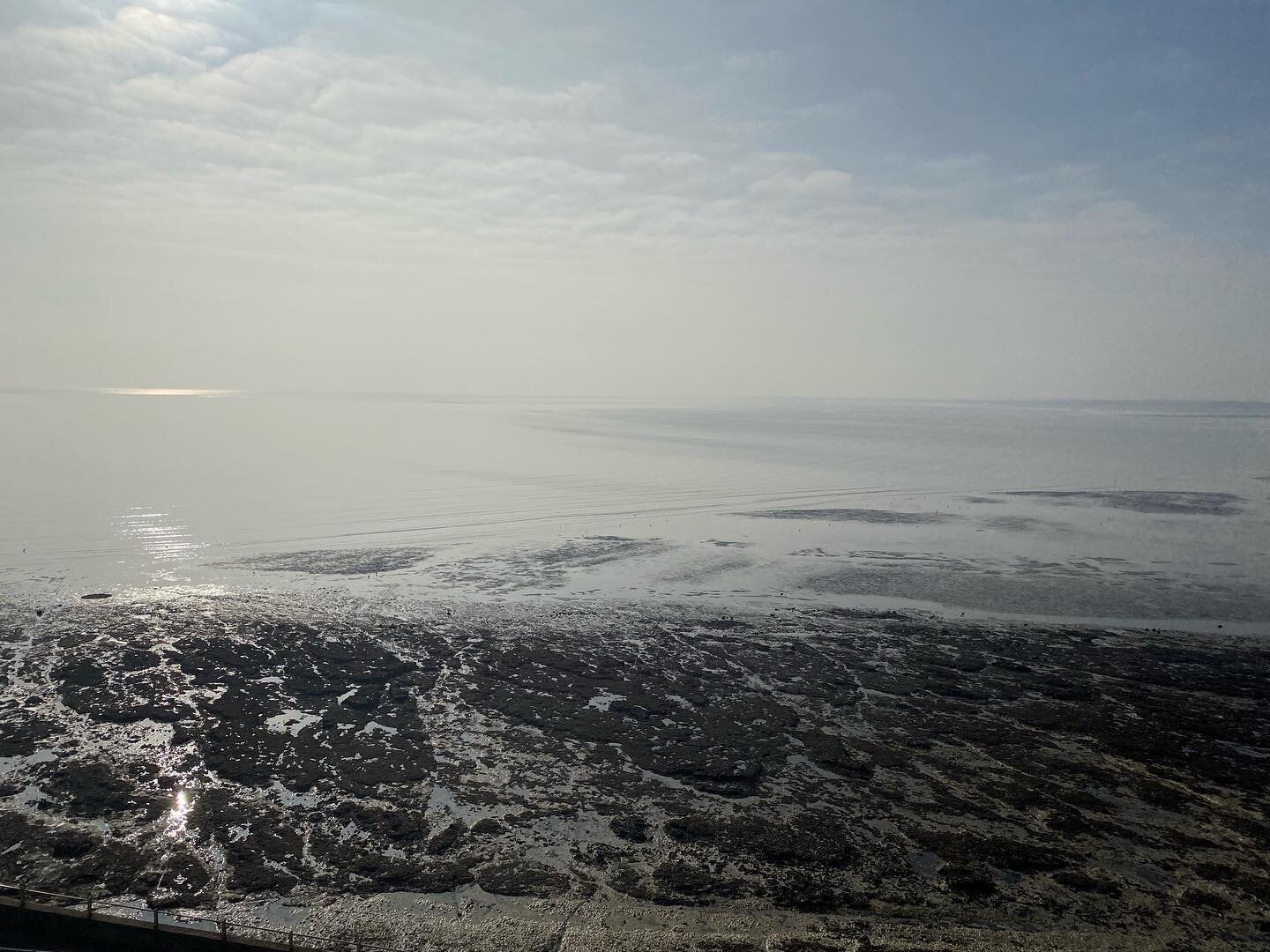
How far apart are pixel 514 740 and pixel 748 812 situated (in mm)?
4920

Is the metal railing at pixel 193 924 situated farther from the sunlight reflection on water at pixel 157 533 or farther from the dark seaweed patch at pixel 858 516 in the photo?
the dark seaweed patch at pixel 858 516

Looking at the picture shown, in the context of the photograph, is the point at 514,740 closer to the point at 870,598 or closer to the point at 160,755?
the point at 160,755

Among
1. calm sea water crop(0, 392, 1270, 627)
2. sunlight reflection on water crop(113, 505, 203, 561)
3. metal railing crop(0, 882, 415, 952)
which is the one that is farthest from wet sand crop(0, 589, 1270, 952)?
sunlight reflection on water crop(113, 505, 203, 561)

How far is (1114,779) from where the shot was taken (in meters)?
14.6

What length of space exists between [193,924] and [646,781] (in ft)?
23.3

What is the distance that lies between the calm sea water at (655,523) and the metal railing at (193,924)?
15208mm

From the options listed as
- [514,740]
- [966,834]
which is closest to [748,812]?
[966,834]

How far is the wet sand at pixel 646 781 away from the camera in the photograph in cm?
1129

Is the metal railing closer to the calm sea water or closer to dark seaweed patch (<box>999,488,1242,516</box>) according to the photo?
the calm sea water

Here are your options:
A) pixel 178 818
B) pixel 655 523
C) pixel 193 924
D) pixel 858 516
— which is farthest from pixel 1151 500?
pixel 193 924

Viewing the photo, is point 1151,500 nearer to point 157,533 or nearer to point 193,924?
point 193,924

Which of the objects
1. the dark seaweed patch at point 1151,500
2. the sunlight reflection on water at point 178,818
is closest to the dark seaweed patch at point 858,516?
the dark seaweed patch at point 1151,500

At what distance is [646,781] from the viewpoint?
14656mm

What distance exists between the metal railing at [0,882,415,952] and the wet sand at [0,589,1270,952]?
0.25m
